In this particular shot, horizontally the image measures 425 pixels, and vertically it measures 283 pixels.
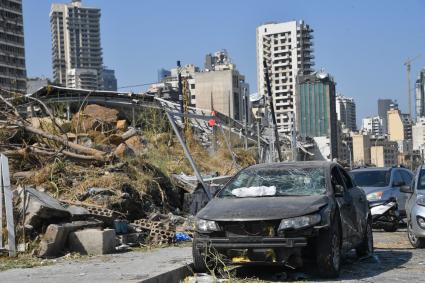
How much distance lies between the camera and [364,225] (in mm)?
10328

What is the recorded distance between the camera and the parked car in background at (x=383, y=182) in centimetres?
1598

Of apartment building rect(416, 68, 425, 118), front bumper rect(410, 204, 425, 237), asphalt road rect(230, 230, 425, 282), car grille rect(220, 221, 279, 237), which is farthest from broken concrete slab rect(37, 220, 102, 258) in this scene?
apartment building rect(416, 68, 425, 118)

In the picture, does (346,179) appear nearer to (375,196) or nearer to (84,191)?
(84,191)

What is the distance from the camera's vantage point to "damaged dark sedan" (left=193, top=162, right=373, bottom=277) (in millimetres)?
7754

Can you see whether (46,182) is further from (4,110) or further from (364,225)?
(364,225)

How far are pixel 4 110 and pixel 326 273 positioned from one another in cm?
931

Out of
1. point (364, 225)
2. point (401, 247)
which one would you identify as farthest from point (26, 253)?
point (401, 247)

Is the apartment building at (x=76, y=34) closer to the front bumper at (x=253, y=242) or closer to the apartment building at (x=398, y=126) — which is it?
the apartment building at (x=398, y=126)

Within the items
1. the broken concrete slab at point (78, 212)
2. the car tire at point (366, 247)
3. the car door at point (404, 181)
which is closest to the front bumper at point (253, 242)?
the car tire at point (366, 247)

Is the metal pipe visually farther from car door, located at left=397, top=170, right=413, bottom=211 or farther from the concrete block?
car door, located at left=397, top=170, right=413, bottom=211

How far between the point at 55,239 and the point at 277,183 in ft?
11.3

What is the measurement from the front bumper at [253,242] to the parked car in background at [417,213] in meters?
4.08

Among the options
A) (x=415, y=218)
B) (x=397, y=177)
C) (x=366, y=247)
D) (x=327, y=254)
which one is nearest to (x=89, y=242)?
(x=327, y=254)

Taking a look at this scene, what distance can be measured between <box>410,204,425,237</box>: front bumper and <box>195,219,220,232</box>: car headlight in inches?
180
